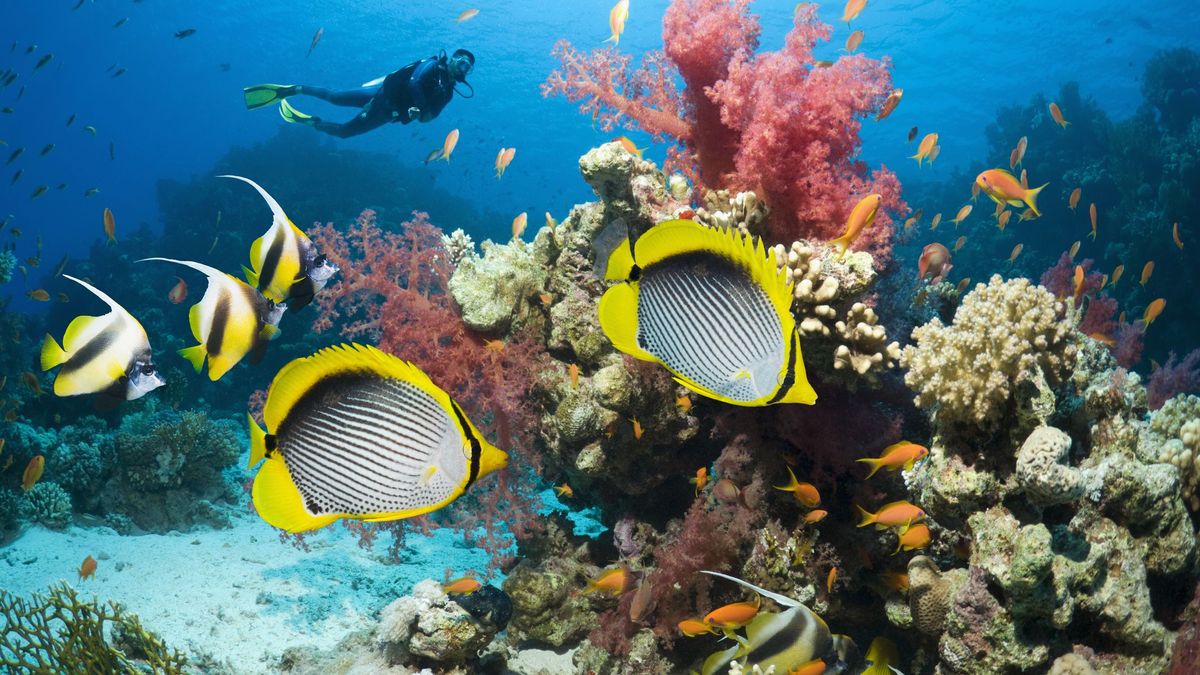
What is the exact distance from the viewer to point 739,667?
9.12 ft

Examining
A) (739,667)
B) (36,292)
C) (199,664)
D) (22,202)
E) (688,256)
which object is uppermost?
(688,256)

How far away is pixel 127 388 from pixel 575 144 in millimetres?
71483

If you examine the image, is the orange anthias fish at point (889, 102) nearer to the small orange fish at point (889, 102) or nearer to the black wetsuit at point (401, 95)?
the small orange fish at point (889, 102)

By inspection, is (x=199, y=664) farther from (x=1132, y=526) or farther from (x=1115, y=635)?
(x=1132, y=526)

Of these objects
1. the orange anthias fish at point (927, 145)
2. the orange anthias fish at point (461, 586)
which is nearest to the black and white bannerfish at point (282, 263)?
the orange anthias fish at point (461, 586)

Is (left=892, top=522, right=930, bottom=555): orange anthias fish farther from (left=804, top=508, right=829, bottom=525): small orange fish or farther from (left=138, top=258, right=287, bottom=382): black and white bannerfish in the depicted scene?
(left=138, top=258, right=287, bottom=382): black and white bannerfish

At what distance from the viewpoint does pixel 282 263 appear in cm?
281

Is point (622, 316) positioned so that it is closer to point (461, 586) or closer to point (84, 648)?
point (461, 586)

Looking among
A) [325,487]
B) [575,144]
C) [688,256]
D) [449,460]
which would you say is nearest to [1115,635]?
[688,256]

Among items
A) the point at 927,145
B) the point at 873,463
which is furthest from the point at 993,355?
the point at 927,145

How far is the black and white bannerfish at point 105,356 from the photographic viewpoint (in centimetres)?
252

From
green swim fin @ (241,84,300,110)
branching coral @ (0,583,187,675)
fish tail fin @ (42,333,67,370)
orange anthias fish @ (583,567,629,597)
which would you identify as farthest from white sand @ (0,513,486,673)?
green swim fin @ (241,84,300,110)

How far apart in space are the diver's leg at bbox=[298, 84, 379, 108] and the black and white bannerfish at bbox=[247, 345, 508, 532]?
4.32 meters

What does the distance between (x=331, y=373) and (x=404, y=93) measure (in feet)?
13.6
